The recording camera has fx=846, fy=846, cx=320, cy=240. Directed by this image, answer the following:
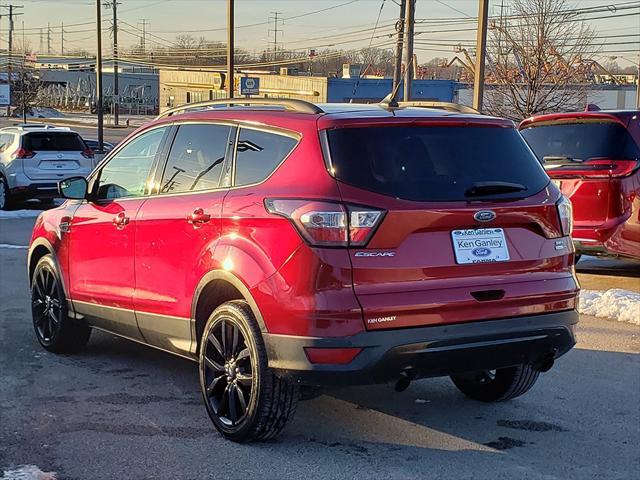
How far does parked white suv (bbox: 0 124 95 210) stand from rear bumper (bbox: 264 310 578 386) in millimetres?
14062

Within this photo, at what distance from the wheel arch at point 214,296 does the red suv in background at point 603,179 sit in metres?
5.42

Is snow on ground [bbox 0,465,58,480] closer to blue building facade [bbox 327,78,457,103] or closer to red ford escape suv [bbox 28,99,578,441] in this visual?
red ford escape suv [bbox 28,99,578,441]

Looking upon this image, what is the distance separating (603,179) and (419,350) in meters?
5.59

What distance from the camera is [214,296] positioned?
189 inches

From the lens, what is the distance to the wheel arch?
4.34 meters

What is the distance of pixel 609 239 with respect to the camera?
891 centimetres

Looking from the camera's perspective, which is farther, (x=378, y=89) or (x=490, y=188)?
(x=378, y=89)

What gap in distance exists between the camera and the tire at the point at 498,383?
5.23 meters

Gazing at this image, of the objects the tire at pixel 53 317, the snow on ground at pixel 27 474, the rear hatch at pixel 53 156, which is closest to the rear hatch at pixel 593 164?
the tire at pixel 53 317

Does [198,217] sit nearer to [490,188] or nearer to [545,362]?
[490,188]

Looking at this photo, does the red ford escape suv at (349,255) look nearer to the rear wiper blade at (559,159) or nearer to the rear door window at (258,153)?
the rear door window at (258,153)

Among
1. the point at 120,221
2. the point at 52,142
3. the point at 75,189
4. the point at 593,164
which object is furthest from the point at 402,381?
the point at 52,142

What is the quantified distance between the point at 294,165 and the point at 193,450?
1591mm

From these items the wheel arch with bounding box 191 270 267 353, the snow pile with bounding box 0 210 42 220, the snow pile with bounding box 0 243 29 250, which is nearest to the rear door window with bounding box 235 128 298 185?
the wheel arch with bounding box 191 270 267 353
